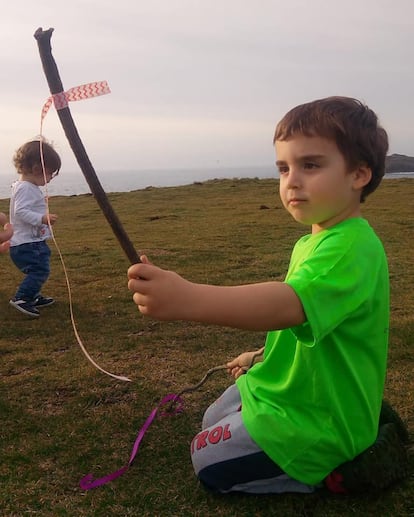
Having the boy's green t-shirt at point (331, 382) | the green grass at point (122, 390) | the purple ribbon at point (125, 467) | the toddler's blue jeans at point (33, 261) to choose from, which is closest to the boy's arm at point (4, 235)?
the green grass at point (122, 390)

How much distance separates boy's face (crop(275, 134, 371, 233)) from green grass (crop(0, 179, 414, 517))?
131cm

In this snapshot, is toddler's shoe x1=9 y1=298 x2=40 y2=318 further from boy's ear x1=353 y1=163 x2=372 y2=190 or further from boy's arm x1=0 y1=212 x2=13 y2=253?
boy's ear x1=353 y1=163 x2=372 y2=190

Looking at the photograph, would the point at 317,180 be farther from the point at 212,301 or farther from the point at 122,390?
the point at 122,390

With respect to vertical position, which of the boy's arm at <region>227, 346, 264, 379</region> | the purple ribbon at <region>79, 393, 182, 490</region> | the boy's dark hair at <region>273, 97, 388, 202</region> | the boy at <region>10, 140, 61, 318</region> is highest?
the boy's dark hair at <region>273, 97, 388, 202</region>

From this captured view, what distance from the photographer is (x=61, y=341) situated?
4910mm

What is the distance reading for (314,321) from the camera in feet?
6.57

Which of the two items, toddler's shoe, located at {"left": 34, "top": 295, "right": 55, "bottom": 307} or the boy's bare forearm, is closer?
the boy's bare forearm

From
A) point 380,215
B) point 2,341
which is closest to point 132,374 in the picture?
point 2,341

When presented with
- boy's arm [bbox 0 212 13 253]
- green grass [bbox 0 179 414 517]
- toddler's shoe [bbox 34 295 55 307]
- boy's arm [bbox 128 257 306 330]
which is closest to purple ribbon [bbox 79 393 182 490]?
green grass [bbox 0 179 414 517]

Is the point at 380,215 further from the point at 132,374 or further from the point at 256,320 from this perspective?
the point at 256,320

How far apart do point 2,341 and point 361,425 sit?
3.45 meters

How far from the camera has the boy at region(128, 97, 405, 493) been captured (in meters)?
1.97

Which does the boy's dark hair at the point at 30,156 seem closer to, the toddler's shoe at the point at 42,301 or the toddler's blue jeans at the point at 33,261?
the toddler's blue jeans at the point at 33,261

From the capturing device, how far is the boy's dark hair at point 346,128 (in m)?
2.24
